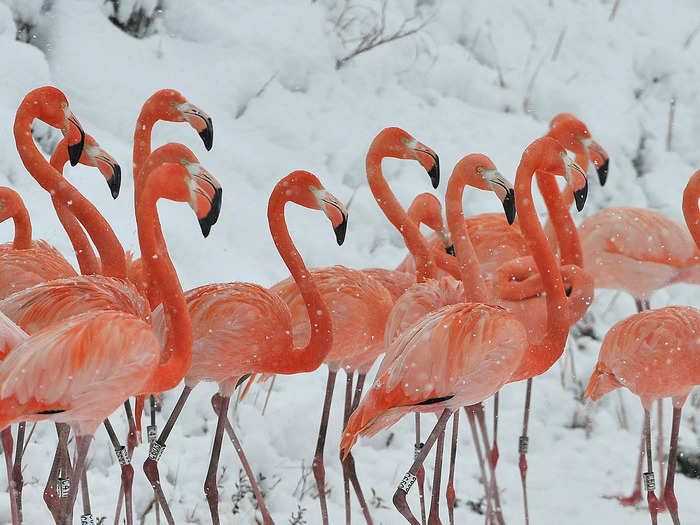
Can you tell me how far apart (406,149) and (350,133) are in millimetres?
2581

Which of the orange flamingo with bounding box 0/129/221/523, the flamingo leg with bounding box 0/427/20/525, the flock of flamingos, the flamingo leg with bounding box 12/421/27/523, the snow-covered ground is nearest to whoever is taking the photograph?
the flock of flamingos

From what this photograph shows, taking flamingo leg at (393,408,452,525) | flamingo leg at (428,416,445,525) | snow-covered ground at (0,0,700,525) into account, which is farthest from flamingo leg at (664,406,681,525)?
flamingo leg at (393,408,452,525)

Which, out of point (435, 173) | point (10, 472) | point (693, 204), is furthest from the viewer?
point (693, 204)

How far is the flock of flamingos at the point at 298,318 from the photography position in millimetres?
2627

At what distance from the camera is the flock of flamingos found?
263cm

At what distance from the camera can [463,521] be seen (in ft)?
12.9

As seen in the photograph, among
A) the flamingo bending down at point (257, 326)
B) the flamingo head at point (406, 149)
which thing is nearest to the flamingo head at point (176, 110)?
the flamingo bending down at point (257, 326)

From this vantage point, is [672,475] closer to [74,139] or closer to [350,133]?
[74,139]

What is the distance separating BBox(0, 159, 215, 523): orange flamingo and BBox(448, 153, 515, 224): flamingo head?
1.03m

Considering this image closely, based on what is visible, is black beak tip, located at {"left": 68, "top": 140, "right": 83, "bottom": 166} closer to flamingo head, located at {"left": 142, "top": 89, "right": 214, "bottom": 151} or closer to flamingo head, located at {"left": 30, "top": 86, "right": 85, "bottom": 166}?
flamingo head, located at {"left": 30, "top": 86, "right": 85, "bottom": 166}

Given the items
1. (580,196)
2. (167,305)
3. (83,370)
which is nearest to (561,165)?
(580,196)

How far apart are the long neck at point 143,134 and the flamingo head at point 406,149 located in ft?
2.77

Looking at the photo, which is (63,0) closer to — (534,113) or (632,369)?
(534,113)

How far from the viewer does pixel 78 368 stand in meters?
2.49
